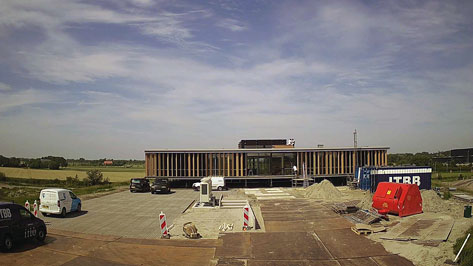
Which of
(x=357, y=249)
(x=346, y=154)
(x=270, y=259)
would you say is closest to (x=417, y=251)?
(x=357, y=249)

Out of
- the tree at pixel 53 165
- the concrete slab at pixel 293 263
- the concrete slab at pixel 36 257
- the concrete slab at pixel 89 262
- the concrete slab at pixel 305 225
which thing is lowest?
the tree at pixel 53 165

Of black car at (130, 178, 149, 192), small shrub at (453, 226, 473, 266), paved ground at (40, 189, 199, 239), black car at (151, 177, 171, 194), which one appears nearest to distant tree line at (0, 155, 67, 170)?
black car at (130, 178, 149, 192)

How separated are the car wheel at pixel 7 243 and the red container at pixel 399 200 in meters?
18.5

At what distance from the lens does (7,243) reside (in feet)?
37.2

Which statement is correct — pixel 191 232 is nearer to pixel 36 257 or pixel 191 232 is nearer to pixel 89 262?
pixel 89 262

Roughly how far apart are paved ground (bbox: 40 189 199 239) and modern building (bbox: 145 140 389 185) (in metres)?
14.3

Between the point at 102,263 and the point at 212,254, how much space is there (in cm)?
400

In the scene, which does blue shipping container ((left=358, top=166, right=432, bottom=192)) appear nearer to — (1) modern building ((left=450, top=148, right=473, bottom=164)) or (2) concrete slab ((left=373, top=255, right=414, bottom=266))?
(2) concrete slab ((left=373, top=255, right=414, bottom=266))

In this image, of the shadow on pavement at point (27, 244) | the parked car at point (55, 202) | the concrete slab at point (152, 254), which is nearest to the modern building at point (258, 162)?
the parked car at point (55, 202)

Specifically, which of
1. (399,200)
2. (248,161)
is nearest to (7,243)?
(399,200)

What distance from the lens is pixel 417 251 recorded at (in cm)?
1152

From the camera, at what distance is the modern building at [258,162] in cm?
4012

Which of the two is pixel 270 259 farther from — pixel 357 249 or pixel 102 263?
pixel 102 263

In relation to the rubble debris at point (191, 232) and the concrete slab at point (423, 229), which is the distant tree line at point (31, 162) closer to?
the rubble debris at point (191, 232)
